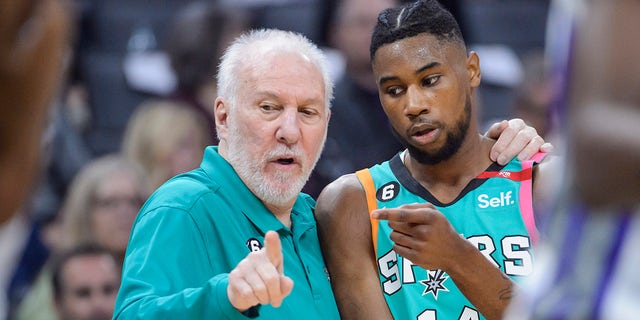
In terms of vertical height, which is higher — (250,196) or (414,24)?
(414,24)

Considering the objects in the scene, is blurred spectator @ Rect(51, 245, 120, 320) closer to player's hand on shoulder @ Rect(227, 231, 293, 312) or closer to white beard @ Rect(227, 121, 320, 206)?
white beard @ Rect(227, 121, 320, 206)

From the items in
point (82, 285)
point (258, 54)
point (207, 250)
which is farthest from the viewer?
point (82, 285)

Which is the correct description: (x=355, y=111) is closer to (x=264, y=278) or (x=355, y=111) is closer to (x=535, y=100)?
(x=535, y=100)

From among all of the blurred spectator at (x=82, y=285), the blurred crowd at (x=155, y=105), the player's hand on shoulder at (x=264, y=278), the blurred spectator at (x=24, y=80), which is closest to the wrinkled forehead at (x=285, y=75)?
the player's hand on shoulder at (x=264, y=278)

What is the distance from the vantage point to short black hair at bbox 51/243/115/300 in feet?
20.7

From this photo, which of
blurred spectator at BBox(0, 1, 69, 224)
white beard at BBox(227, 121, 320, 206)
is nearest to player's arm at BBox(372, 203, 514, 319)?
white beard at BBox(227, 121, 320, 206)

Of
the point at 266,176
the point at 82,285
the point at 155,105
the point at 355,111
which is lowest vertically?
the point at 82,285

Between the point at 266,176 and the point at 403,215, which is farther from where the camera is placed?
the point at 266,176

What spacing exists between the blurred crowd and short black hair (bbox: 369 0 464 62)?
7.68 ft

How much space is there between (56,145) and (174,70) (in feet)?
3.14

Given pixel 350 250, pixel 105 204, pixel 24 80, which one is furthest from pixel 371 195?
pixel 105 204

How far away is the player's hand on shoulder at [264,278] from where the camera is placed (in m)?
2.98

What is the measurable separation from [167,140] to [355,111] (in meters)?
1.25

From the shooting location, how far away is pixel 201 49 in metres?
7.33
